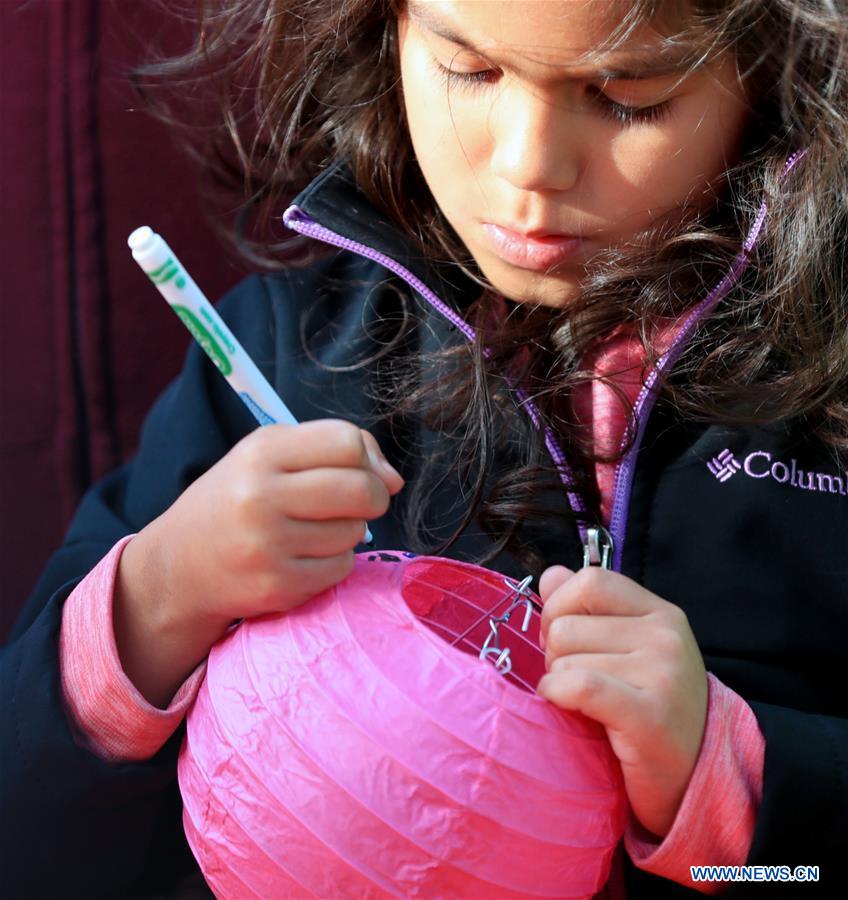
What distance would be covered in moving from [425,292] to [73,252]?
427mm

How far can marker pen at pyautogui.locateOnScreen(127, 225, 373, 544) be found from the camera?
0.71m

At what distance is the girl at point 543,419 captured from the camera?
0.80 m

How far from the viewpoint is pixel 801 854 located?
86cm

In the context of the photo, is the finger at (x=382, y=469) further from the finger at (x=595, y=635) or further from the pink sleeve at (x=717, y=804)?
the pink sleeve at (x=717, y=804)

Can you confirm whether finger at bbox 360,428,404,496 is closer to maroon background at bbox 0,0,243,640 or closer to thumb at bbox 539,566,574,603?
thumb at bbox 539,566,574,603

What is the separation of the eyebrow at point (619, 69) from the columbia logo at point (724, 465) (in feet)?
1.02

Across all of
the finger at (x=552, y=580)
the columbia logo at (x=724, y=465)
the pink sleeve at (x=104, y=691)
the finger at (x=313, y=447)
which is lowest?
the columbia logo at (x=724, y=465)

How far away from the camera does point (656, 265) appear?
960 mm

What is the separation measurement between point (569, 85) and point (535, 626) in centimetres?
37

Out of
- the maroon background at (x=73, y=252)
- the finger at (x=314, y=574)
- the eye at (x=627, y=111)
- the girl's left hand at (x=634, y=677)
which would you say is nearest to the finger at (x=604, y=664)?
the girl's left hand at (x=634, y=677)

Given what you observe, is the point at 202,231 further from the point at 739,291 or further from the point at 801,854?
the point at 801,854

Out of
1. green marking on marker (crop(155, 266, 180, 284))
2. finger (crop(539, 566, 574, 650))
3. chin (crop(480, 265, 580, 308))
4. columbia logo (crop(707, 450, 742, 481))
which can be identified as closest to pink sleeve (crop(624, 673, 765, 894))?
finger (crop(539, 566, 574, 650))

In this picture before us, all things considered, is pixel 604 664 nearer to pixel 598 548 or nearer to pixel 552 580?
pixel 552 580

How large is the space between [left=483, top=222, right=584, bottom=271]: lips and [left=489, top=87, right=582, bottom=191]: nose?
60mm
